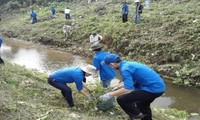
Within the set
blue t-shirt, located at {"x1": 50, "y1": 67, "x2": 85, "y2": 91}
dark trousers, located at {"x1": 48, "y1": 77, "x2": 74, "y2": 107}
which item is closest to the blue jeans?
dark trousers, located at {"x1": 48, "y1": 77, "x2": 74, "y2": 107}

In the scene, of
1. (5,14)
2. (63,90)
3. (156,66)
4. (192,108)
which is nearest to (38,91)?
(63,90)

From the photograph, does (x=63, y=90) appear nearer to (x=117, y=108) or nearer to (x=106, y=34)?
(x=117, y=108)

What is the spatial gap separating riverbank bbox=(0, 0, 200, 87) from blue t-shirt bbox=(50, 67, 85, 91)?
26.4ft

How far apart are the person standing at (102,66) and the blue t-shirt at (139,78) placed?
2.54 metres

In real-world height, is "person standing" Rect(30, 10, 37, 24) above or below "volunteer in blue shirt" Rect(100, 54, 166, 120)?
below

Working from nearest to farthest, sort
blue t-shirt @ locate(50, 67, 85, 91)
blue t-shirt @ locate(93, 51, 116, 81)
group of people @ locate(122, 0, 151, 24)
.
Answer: blue t-shirt @ locate(50, 67, 85, 91) → blue t-shirt @ locate(93, 51, 116, 81) → group of people @ locate(122, 0, 151, 24)

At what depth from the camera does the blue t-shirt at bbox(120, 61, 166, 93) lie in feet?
22.2

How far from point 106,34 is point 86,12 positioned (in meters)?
8.55

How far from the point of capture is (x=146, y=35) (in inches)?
809

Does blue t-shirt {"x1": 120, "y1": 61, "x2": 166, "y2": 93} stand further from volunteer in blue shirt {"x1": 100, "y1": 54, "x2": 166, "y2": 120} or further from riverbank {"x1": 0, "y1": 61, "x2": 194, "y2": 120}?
riverbank {"x1": 0, "y1": 61, "x2": 194, "y2": 120}

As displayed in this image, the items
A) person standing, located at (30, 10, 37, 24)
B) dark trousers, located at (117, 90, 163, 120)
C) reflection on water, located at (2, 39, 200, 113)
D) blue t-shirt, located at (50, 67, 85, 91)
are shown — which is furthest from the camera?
person standing, located at (30, 10, 37, 24)

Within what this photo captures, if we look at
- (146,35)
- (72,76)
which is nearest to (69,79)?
(72,76)

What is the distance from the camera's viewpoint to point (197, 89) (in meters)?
14.6

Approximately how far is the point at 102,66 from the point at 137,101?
2.62m
